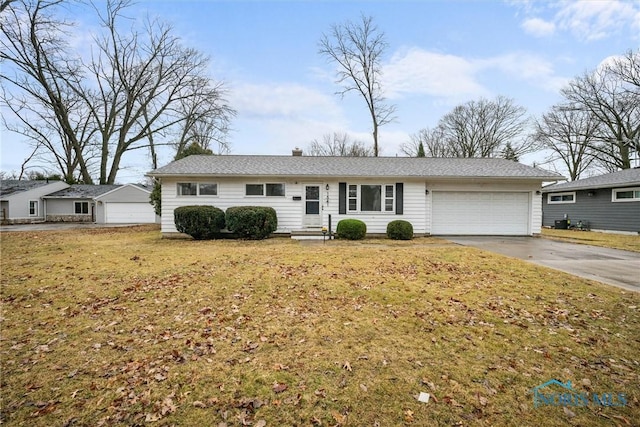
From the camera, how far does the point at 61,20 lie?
1920cm

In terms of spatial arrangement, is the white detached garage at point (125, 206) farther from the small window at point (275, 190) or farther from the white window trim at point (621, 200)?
the white window trim at point (621, 200)

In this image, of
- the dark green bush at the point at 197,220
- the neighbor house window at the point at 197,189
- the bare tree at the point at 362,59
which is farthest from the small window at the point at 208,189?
the bare tree at the point at 362,59

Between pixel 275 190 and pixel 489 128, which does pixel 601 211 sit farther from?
pixel 275 190

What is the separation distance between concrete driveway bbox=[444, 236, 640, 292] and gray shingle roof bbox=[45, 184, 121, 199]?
3195 centimetres

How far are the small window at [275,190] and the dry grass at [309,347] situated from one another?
6.85 meters

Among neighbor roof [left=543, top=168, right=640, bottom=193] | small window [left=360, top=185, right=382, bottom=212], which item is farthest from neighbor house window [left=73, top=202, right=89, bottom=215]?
neighbor roof [left=543, top=168, right=640, bottom=193]

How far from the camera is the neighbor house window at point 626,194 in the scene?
15.0 metres

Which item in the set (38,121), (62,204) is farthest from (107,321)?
(38,121)

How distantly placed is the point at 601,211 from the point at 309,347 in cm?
2100

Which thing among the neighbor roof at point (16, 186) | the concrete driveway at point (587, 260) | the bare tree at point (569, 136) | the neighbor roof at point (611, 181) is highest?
the bare tree at point (569, 136)

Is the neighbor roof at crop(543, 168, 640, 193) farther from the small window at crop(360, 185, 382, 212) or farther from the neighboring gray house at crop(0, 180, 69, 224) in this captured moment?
the neighboring gray house at crop(0, 180, 69, 224)

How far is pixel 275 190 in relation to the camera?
13.1m

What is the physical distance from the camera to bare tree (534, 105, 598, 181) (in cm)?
2784

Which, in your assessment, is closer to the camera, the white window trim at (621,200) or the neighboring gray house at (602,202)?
the white window trim at (621,200)
